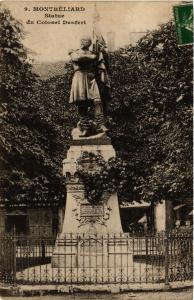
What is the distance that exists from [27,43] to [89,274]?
15.1ft

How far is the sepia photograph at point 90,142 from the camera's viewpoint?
9156 millimetres

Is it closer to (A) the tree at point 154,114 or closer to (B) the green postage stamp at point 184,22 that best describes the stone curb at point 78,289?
(A) the tree at point 154,114

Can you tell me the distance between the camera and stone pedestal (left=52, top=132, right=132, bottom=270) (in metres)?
9.55

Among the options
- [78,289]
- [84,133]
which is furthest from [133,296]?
[84,133]

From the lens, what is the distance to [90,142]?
9.91 meters

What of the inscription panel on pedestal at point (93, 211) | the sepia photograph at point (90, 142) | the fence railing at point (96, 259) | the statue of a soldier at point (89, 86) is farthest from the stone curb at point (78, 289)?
the statue of a soldier at point (89, 86)

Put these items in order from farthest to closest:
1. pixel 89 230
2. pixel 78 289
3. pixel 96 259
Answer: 1. pixel 89 230
2. pixel 96 259
3. pixel 78 289

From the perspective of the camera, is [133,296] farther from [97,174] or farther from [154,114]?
[154,114]

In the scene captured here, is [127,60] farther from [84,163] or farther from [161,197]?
[84,163]

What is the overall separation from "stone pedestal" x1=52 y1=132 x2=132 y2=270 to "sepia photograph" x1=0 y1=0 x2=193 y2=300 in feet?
0.06

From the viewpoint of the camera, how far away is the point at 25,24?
963cm

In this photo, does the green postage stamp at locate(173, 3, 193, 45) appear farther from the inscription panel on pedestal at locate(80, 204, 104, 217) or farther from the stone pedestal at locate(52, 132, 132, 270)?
the inscription panel on pedestal at locate(80, 204, 104, 217)

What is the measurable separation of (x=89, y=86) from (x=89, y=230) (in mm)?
2489

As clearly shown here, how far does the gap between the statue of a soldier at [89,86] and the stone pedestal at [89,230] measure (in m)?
0.40
